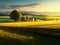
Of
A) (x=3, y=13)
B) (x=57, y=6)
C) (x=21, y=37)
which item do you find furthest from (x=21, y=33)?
(x=57, y=6)

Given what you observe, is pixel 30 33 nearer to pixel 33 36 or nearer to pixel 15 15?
pixel 33 36

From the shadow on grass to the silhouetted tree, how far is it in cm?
12

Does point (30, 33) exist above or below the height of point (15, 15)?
below

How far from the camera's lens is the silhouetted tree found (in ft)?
7.61

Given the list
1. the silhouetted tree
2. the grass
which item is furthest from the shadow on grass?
the silhouetted tree

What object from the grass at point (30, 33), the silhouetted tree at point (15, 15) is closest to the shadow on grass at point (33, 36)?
the grass at point (30, 33)

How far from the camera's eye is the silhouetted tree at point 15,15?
7.61 feet

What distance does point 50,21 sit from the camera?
92.1 inches

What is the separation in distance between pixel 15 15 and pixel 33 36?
354 millimetres

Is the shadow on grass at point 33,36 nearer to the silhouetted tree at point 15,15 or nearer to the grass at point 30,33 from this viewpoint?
the grass at point 30,33

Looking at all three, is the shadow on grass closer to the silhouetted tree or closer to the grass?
the grass

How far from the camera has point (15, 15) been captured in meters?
2.32

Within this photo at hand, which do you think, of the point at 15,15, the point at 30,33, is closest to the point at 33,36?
the point at 30,33

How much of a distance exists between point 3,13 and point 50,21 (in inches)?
24.1
